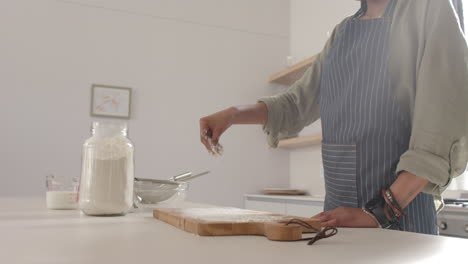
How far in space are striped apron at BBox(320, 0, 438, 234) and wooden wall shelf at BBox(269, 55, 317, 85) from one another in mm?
2148

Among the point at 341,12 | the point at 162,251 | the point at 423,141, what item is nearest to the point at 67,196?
the point at 162,251

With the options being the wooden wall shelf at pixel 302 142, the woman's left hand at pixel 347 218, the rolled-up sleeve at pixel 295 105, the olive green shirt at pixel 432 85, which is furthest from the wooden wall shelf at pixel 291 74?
the woman's left hand at pixel 347 218

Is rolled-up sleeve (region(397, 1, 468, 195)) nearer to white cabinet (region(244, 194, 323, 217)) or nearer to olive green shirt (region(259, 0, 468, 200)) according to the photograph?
olive green shirt (region(259, 0, 468, 200))

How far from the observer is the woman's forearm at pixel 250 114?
1.25 m

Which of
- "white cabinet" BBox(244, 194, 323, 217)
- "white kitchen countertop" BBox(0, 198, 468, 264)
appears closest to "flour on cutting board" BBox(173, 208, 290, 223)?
"white kitchen countertop" BBox(0, 198, 468, 264)

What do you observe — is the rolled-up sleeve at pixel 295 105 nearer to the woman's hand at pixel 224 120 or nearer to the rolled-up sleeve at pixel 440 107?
the woman's hand at pixel 224 120

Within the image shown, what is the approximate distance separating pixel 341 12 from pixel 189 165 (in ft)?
5.93

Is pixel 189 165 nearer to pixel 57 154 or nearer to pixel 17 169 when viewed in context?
pixel 57 154

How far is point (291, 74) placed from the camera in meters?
3.66

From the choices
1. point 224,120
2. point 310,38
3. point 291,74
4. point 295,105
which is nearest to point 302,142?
point 291,74

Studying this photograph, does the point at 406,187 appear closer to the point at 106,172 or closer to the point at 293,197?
the point at 106,172

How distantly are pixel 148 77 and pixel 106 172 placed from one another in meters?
2.71

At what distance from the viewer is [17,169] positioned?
3.07 meters

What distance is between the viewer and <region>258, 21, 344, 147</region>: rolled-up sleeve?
54.6 inches
